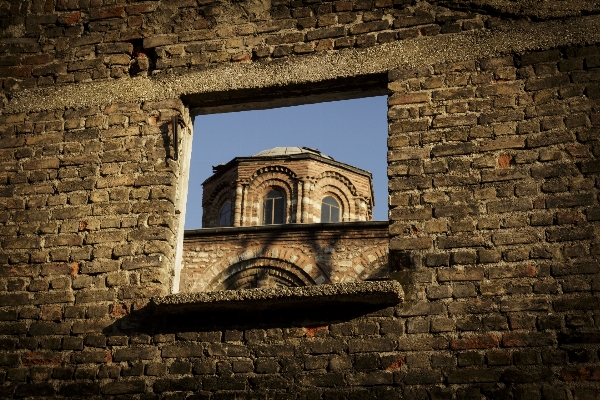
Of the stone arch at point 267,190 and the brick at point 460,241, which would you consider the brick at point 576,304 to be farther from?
the stone arch at point 267,190

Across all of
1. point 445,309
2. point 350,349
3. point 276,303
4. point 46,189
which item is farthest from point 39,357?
point 445,309

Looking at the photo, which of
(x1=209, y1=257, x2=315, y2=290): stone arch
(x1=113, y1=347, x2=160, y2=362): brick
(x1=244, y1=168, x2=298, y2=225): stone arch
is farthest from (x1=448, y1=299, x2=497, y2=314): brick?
(x1=244, y1=168, x2=298, y2=225): stone arch

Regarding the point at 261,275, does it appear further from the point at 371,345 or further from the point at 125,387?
the point at 371,345

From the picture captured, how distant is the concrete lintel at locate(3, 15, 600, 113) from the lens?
195 inches

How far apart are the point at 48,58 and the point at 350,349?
326 centimetres

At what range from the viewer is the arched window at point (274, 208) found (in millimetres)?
26344

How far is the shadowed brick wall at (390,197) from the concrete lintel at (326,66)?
0.02 m

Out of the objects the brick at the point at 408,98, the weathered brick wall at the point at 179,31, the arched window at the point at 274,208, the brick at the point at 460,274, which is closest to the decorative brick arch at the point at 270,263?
the arched window at the point at 274,208

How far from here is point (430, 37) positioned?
16.9 ft

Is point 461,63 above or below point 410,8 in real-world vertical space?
below

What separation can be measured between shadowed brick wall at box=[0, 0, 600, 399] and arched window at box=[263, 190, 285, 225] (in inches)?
808

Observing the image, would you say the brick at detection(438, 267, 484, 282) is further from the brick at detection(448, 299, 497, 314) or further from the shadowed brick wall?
the brick at detection(448, 299, 497, 314)

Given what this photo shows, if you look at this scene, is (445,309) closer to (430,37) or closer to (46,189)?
(430,37)

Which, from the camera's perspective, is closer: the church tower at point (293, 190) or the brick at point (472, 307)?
the brick at point (472, 307)
